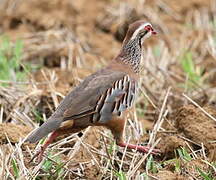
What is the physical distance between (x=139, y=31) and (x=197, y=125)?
0.91 meters

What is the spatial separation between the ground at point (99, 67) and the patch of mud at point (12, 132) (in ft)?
0.03

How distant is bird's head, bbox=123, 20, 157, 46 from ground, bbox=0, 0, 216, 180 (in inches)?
24.7

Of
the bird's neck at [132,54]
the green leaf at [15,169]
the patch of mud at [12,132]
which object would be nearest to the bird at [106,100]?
the bird's neck at [132,54]

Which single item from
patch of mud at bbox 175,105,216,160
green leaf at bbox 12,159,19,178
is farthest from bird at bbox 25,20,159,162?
patch of mud at bbox 175,105,216,160

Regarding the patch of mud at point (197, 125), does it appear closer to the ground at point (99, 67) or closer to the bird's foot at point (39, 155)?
the ground at point (99, 67)

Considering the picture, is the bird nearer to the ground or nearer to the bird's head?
the bird's head

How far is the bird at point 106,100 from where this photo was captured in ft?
16.8

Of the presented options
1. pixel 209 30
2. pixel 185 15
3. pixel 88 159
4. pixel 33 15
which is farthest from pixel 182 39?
pixel 88 159

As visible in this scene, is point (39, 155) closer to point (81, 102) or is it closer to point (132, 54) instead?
point (81, 102)

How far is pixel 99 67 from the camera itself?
8.26 meters

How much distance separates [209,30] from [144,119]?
9.87ft

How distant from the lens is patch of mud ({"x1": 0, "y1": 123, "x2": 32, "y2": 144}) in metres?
5.63

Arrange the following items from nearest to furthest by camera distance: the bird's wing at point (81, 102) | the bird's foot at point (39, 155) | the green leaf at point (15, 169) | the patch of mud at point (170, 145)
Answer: the green leaf at point (15, 169) < the bird's wing at point (81, 102) < the bird's foot at point (39, 155) < the patch of mud at point (170, 145)

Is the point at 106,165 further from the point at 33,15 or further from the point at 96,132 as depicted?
the point at 33,15
